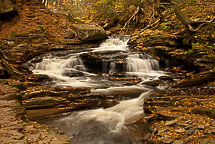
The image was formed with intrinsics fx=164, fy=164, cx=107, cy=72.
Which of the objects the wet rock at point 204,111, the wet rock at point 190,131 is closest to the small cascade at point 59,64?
the wet rock at point 204,111

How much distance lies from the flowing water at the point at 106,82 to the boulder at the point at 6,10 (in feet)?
21.8

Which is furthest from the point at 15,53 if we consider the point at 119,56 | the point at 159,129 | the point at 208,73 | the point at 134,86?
the point at 208,73

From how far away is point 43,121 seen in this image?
20.3 ft

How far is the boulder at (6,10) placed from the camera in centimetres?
1566

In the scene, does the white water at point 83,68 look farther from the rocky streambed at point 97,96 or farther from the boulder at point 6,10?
the boulder at point 6,10

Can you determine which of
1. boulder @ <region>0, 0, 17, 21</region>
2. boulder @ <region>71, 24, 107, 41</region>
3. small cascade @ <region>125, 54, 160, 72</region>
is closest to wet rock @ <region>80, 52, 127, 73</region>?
small cascade @ <region>125, 54, 160, 72</region>

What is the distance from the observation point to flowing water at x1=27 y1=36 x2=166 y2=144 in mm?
5625

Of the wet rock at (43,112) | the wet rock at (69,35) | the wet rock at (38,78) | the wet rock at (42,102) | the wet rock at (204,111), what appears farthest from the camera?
the wet rock at (69,35)

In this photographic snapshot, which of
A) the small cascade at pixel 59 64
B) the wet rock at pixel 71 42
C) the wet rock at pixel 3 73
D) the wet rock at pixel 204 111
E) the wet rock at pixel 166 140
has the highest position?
the wet rock at pixel 71 42

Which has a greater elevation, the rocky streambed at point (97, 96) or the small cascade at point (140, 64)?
the small cascade at point (140, 64)

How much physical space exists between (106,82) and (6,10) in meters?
12.9

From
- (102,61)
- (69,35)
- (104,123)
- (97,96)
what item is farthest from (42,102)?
(69,35)

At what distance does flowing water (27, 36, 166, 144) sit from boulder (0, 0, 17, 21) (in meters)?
6.63

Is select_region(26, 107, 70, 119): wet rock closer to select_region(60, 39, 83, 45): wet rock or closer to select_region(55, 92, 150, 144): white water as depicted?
select_region(55, 92, 150, 144): white water
